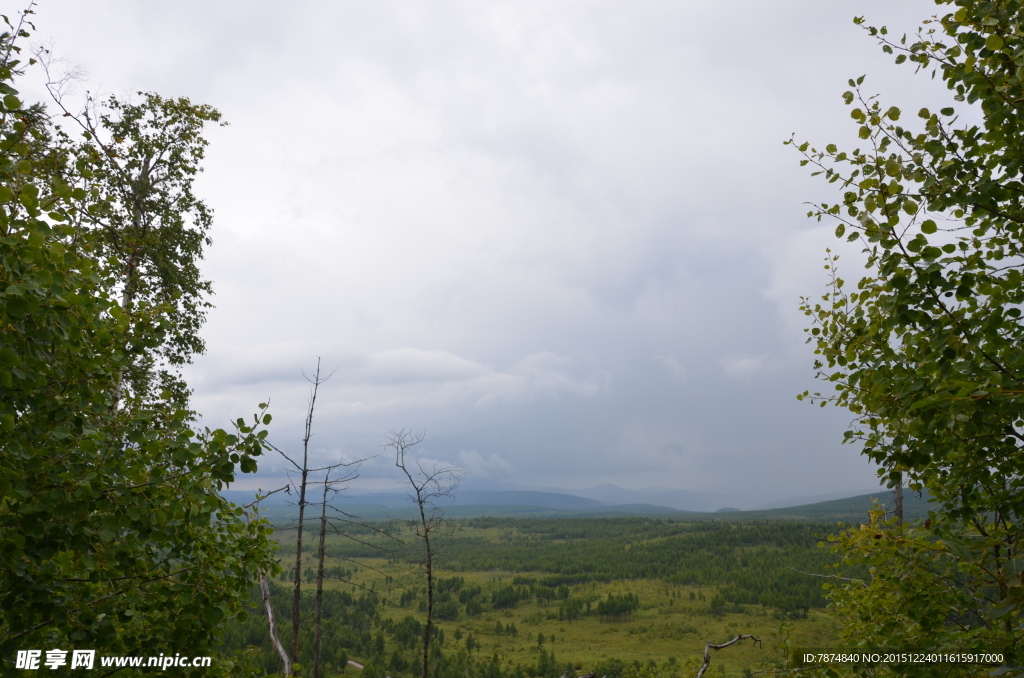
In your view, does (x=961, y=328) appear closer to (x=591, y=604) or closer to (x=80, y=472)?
(x=80, y=472)

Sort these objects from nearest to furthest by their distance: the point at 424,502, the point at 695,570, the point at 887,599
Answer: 1. the point at 887,599
2. the point at 424,502
3. the point at 695,570

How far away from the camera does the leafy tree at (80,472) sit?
161 inches

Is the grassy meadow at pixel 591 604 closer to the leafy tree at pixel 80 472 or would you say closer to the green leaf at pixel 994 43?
the leafy tree at pixel 80 472

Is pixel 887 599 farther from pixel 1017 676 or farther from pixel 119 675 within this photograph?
pixel 119 675

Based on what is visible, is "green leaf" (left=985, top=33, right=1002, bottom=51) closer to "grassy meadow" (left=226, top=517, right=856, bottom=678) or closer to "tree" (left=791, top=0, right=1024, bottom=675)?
"tree" (left=791, top=0, right=1024, bottom=675)

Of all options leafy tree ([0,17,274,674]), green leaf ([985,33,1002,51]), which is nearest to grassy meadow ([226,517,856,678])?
leafy tree ([0,17,274,674])

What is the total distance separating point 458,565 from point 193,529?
385 feet

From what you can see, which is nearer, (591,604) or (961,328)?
(961,328)

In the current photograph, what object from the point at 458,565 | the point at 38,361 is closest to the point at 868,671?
the point at 38,361

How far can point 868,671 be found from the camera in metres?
7.14

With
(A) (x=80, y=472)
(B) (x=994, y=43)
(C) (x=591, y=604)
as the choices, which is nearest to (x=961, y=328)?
(B) (x=994, y=43)

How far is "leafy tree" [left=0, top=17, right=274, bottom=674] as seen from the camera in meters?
4.10

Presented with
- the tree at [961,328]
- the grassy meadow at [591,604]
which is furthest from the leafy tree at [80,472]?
the grassy meadow at [591,604]

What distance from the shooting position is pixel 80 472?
15.1ft
